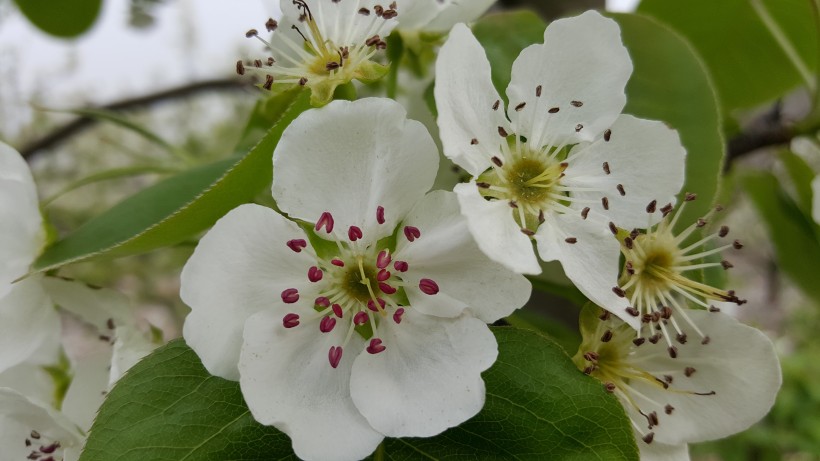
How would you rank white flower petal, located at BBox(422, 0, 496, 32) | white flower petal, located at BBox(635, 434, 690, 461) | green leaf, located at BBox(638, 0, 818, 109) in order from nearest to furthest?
white flower petal, located at BBox(635, 434, 690, 461), white flower petal, located at BBox(422, 0, 496, 32), green leaf, located at BBox(638, 0, 818, 109)

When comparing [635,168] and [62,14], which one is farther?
[62,14]

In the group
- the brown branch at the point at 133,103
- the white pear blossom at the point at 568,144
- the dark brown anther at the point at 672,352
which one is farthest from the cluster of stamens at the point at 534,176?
the brown branch at the point at 133,103

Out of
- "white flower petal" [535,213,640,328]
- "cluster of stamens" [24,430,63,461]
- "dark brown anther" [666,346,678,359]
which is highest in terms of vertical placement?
"white flower petal" [535,213,640,328]

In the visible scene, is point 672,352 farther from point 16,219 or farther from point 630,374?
point 16,219

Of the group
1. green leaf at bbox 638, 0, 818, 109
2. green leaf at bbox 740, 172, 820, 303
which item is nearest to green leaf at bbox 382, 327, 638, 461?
green leaf at bbox 740, 172, 820, 303

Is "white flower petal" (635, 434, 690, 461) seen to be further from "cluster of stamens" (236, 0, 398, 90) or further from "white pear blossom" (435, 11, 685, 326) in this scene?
"cluster of stamens" (236, 0, 398, 90)

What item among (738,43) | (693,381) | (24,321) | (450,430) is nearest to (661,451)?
(693,381)
